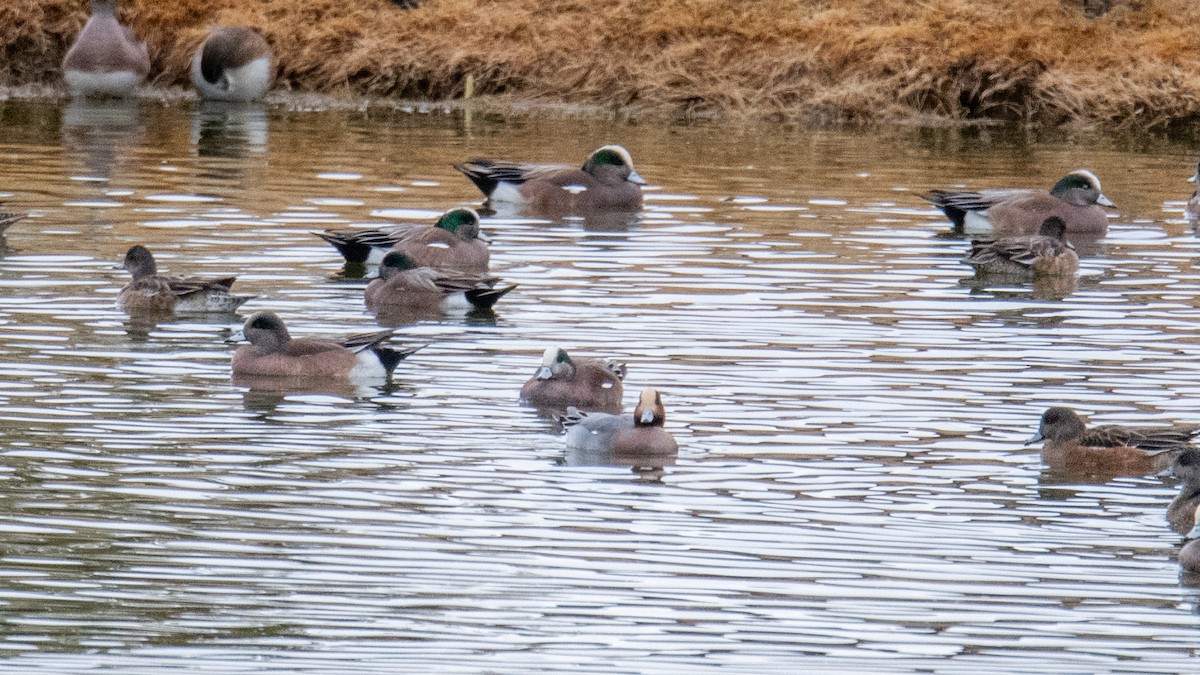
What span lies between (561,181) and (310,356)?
7.49m

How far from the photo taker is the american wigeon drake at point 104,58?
26.3m

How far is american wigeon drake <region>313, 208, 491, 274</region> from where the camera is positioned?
582 inches

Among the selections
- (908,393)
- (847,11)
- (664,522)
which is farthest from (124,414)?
(847,11)

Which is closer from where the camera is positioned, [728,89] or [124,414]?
[124,414]

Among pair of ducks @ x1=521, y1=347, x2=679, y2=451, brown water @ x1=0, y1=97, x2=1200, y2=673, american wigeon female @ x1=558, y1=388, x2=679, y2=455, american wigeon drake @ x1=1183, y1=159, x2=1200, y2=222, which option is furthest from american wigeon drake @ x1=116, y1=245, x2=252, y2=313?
american wigeon drake @ x1=1183, y1=159, x2=1200, y2=222

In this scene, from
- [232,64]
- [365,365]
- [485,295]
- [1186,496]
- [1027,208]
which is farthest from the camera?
[232,64]

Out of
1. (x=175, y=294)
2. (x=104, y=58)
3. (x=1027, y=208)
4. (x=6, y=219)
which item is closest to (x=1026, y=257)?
(x=1027, y=208)

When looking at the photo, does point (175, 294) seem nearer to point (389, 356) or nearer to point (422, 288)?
point (422, 288)

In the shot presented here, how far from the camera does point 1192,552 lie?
7980 millimetres

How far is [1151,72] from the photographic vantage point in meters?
25.6

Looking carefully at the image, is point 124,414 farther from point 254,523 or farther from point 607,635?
point 607,635

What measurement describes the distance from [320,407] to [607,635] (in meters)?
4.00

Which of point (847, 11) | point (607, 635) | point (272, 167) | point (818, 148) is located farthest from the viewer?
point (847, 11)

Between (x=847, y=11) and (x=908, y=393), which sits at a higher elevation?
(x=847, y=11)
